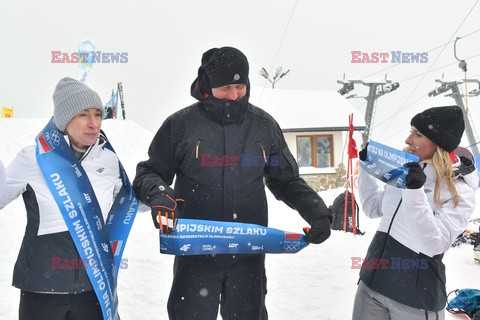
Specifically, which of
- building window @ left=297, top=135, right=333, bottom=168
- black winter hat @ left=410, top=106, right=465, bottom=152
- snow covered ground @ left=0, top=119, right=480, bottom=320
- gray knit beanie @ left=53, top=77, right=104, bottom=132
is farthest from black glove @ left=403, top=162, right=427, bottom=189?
building window @ left=297, top=135, right=333, bottom=168

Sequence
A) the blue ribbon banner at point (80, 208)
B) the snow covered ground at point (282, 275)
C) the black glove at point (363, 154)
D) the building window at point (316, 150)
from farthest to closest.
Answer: the building window at point (316, 150) → the snow covered ground at point (282, 275) → the black glove at point (363, 154) → the blue ribbon banner at point (80, 208)

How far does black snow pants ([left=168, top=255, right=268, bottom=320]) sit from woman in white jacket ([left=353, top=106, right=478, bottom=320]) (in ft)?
2.56

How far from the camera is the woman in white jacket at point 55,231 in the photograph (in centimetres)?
233

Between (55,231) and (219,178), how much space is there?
101 cm

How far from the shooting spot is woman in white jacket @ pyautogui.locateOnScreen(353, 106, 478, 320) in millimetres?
2539

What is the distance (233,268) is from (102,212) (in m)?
0.91

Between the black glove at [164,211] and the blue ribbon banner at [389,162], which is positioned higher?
the blue ribbon banner at [389,162]

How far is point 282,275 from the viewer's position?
668 cm

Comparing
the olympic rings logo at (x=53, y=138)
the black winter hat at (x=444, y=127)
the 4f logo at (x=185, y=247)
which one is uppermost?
the black winter hat at (x=444, y=127)

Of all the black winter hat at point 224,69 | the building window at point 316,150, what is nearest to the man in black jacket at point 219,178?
the black winter hat at point 224,69

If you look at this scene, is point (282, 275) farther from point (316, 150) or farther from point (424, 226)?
point (316, 150)

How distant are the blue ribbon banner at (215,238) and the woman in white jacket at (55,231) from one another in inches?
20.4

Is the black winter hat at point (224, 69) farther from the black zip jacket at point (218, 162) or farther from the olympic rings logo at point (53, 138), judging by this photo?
the olympic rings logo at point (53, 138)

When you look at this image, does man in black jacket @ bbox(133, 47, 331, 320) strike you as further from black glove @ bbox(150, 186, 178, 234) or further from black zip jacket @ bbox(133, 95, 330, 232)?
black glove @ bbox(150, 186, 178, 234)
